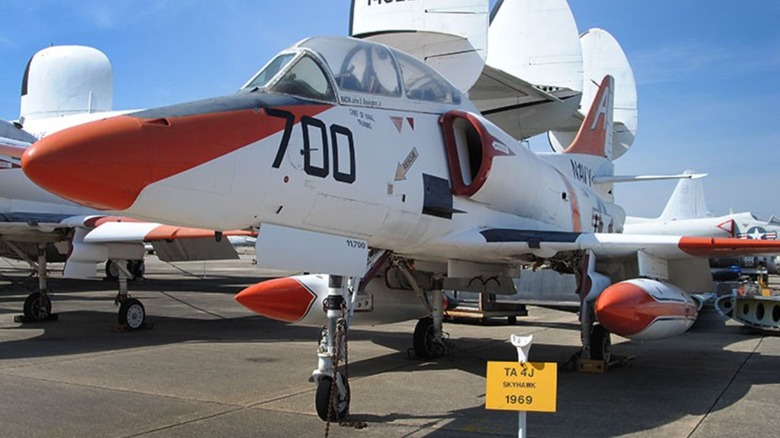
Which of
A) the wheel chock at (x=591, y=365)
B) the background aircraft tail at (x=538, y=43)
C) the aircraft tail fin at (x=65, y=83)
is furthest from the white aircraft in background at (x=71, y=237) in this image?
the background aircraft tail at (x=538, y=43)

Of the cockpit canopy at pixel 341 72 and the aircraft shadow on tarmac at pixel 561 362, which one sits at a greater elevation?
the cockpit canopy at pixel 341 72

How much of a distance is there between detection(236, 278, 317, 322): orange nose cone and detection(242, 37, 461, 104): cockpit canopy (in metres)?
2.22

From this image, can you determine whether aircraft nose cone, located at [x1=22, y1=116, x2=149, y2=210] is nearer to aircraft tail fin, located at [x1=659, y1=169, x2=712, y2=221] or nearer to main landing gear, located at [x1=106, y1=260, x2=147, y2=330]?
main landing gear, located at [x1=106, y1=260, x2=147, y2=330]

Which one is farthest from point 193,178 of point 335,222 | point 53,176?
point 335,222

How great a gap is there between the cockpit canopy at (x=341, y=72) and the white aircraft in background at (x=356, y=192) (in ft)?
0.05

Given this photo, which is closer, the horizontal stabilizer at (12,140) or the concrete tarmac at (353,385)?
the concrete tarmac at (353,385)

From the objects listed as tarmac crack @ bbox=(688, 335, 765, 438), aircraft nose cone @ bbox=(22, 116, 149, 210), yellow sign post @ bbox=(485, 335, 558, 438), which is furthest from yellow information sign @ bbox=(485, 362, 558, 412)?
aircraft nose cone @ bbox=(22, 116, 149, 210)

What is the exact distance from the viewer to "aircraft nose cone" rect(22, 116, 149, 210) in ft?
13.0

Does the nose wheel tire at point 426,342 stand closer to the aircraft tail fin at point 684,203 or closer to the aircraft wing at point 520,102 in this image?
the aircraft wing at point 520,102

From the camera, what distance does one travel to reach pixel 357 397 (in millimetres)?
6652

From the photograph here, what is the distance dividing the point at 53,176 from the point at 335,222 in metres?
2.24

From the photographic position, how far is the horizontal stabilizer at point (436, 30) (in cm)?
1756

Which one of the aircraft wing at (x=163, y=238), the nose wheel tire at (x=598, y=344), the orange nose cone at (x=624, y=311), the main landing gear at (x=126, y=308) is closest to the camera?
the orange nose cone at (x=624, y=311)

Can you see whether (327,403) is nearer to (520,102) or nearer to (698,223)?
(520,102)
